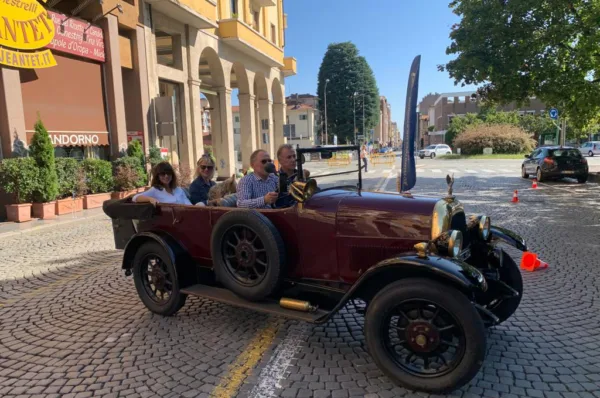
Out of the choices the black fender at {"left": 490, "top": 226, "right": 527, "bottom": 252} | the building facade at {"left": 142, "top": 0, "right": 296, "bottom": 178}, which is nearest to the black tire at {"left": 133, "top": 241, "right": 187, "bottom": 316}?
the black fender at {"left": 490, "top": 226, "right": 527, "bottom": 252}

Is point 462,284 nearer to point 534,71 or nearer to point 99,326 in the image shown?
point 99,326

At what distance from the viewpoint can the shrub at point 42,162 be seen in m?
10.6

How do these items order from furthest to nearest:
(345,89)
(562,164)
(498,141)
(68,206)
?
(345,89)
(498,141)
(562,164)
(68,206)

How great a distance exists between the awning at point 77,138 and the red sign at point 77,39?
2.44 m

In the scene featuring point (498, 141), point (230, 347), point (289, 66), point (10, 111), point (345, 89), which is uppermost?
point (345, 89)

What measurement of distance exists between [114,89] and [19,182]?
18.0 ft

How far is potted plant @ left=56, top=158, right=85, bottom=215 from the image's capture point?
11398 millimetres

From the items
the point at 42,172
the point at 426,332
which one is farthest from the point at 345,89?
the point at 426,332

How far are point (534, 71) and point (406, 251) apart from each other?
1323 centimetres

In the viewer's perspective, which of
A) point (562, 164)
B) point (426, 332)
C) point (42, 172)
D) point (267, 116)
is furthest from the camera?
point (267, 116)

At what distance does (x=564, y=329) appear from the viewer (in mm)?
3674

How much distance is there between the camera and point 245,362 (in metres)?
3.21

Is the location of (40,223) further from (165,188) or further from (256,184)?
(256,184)

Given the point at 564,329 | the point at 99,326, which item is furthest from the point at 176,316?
the point at 564,329
